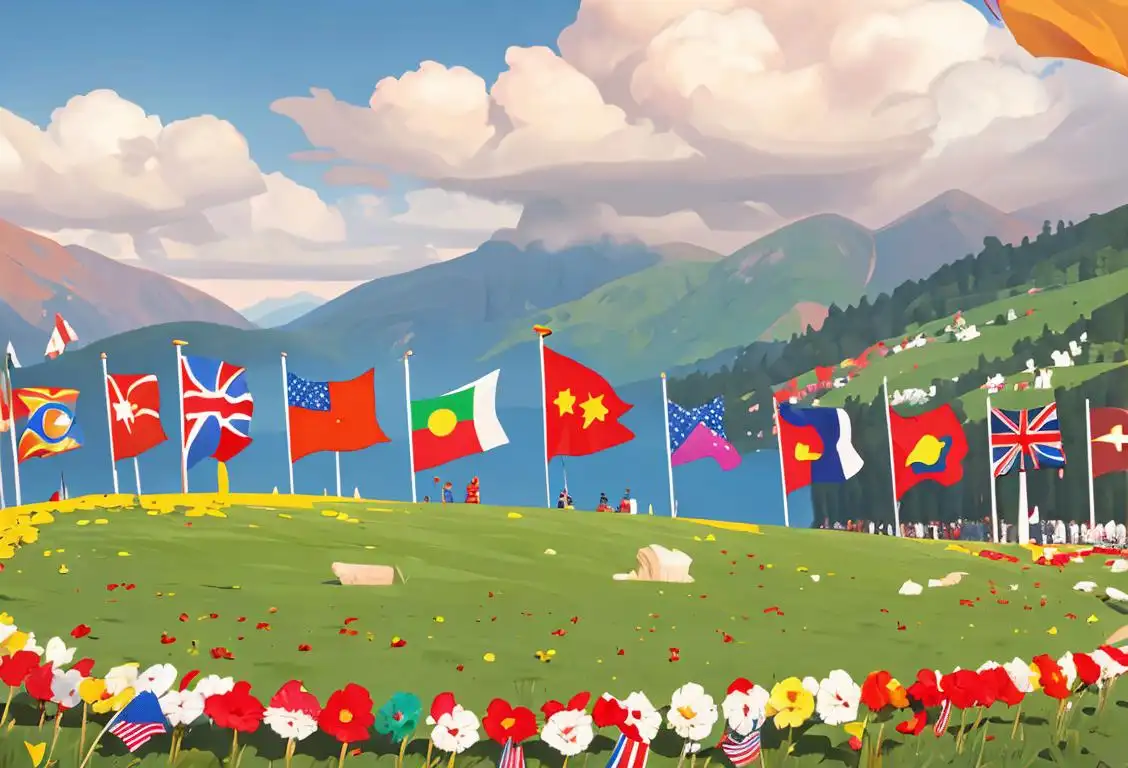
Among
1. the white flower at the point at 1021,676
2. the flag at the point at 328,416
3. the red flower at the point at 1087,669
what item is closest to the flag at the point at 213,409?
the flag at the point at 328,416

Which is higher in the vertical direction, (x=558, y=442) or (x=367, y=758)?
→ (x=558, y=442)

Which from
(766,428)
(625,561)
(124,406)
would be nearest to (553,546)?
(625,561)

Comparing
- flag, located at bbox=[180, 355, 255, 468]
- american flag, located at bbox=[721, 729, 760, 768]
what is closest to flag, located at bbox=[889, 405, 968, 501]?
flag, located at bbox=[180, 355, 255, 468]

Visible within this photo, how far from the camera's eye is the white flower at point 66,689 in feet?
A: 29.2

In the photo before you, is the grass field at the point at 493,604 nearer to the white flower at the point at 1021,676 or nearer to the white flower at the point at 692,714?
the white flower at the point at 1021,676

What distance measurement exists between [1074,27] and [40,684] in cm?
842

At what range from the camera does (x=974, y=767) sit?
903 cm

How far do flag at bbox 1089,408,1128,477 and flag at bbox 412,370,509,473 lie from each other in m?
30.7

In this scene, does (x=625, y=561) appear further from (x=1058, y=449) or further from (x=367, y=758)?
(x=1058, y=449)

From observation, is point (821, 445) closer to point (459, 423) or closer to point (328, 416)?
point (459, 423)

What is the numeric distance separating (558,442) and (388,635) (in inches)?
613

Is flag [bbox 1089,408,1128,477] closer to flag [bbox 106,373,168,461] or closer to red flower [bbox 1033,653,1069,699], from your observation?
flag [bbox 106,373,168,461]

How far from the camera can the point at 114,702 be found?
8656 mm

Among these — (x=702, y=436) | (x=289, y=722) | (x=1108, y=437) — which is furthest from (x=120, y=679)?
(x=1108, y=437)
